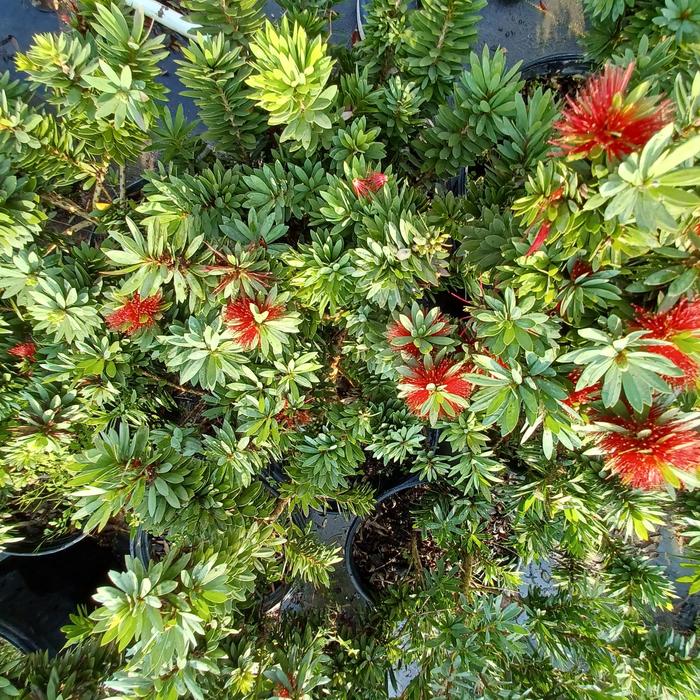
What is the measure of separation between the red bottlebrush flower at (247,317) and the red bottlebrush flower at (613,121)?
74cm

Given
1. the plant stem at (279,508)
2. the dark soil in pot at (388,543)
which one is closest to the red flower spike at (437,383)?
the plant stem at (279,508)

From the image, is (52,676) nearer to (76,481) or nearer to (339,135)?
(76,481)

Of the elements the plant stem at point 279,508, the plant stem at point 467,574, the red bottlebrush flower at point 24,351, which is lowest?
the plant stem at point 467,574

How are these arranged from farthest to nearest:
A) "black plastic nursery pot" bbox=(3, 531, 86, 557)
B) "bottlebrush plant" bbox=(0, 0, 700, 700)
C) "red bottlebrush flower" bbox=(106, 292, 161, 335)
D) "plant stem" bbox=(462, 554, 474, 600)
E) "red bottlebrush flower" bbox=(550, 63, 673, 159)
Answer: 1. "black plastic nursery pot" bbox=(3, 531, 86, 557)
2. "plant stem" bbox=(462, 554, 474, 600)
3. "red bottlebrush flower" bbox=(106, 292, 161, 335)
4. "bottlebrush plant" bbox=(0, 0, 700, 700)
5. "red bottlebrush flower" bbox=(550, 63, 673, 159)

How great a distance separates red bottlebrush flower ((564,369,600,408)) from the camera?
113 cm

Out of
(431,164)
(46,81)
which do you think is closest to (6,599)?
(46,81)

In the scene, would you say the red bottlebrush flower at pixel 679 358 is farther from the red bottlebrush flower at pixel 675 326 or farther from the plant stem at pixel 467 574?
the plant stem at pixel 467 574

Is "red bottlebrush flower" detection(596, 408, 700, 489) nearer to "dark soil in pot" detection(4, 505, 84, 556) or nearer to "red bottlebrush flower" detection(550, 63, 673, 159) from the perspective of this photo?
"red bottlebrush flower" detection(550, 63, 673, 159)

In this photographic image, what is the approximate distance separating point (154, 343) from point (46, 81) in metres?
0.73

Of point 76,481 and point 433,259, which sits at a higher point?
point 433,259

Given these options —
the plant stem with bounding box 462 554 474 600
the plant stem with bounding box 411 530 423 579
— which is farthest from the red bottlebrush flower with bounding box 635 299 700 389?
the plant stem with bounding box 411 530 423 579

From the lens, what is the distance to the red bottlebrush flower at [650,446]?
0.94 meters

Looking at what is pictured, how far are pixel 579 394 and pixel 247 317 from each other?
2.75 feet

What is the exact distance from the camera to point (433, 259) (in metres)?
1.15
